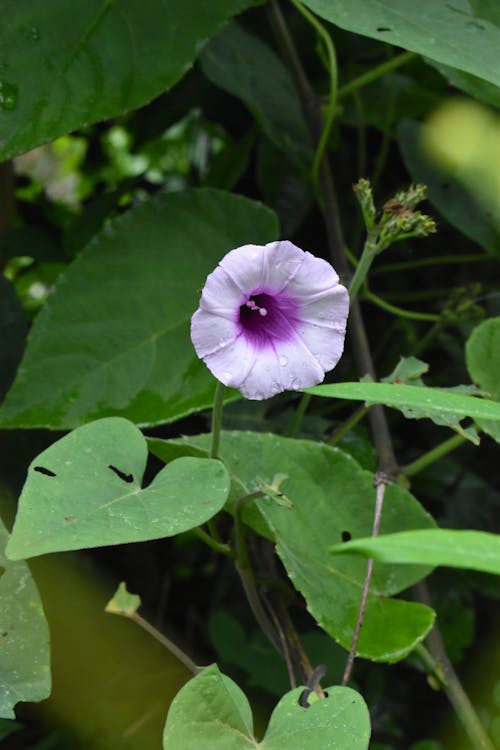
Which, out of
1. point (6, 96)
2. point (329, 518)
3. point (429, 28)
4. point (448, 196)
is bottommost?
point (329, 518)

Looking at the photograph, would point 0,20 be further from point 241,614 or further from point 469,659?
point 469,659

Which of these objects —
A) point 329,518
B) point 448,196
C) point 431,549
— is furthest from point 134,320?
point 431,549

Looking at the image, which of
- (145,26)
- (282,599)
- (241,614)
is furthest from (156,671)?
(145,26)

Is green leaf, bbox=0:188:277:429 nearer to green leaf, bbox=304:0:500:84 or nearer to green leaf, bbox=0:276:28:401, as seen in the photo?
green leaf, bbox=0:276:28:401

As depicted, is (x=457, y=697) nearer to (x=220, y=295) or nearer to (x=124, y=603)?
(x=124, y=603)

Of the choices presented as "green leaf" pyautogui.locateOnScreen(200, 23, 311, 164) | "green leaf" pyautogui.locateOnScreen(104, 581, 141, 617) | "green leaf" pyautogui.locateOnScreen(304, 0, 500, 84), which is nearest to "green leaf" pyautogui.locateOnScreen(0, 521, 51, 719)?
"green leaf" pyautogui.locateOnScreen(104, 581, 141, 617)

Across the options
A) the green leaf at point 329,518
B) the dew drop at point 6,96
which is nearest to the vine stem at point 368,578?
the green leaf at point 329,518
